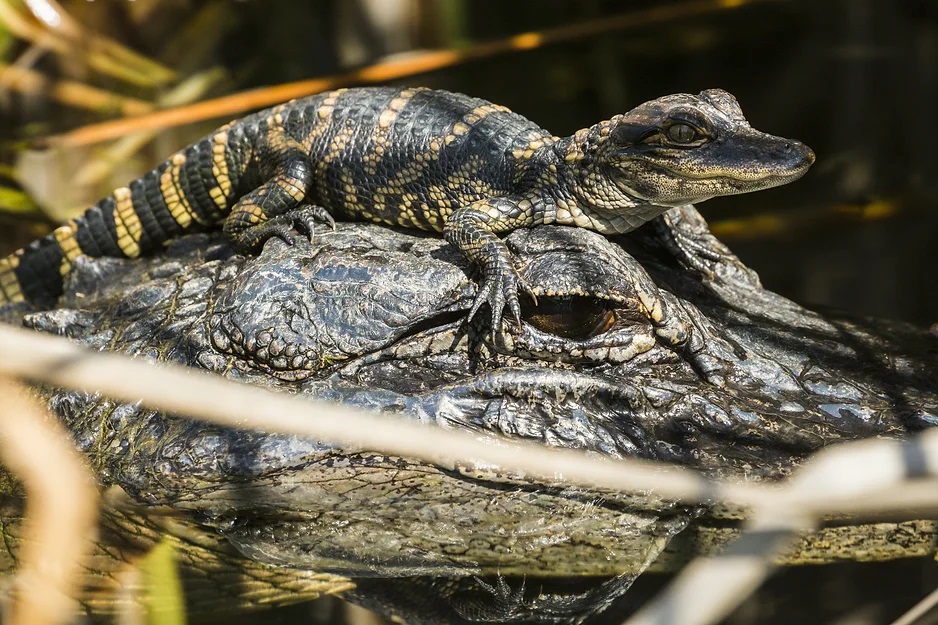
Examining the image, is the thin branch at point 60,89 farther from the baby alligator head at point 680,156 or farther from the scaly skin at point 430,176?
the baby alligator head at point 680,156

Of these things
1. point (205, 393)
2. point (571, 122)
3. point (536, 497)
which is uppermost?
point (571, 122)

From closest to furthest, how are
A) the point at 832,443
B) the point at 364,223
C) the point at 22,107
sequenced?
1. the point at 832,443
2. the point at 364,223
3. the point at 22,107

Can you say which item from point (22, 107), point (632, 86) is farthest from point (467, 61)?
point (22, 107)

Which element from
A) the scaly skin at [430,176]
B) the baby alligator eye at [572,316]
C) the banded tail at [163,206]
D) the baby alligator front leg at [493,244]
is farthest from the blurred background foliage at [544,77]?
the baby alligator eye at [572,316]

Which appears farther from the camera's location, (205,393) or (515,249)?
(515,249)

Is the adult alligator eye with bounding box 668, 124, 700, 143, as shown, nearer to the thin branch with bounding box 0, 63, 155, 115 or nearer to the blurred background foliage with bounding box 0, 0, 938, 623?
the blurred background foliage with bounding box 0, 0, 938, 623

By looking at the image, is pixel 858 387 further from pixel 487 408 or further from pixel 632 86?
pixel 632 86

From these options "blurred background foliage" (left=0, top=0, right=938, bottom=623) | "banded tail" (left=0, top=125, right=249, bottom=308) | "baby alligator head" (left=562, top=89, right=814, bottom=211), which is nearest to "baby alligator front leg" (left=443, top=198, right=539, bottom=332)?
"baby alligator head" (left=562, top=89, right=814, bottom=211)
